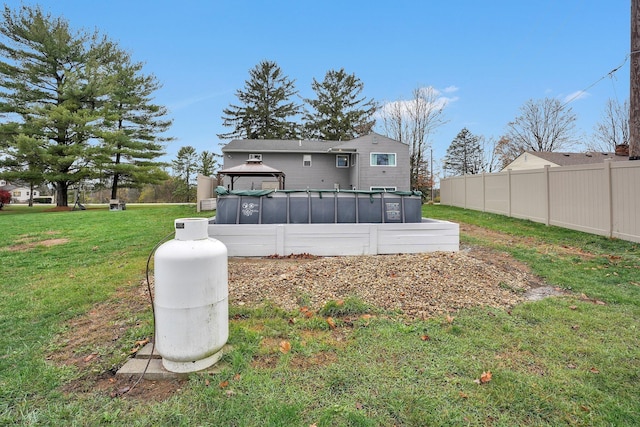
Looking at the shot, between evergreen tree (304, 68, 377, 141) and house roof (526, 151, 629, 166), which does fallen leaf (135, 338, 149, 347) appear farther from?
evergreen tree (304, 68, 377, 141)

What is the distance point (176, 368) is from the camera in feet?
7.37

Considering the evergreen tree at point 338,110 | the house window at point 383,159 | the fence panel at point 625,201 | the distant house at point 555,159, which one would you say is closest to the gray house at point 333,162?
the house window at point 383,159

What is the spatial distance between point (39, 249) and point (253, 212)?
5.20 m

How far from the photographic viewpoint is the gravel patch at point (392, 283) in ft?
12.2

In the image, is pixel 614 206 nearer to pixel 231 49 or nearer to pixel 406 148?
pixel 406 148

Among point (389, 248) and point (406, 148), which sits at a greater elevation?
point (406, 148)

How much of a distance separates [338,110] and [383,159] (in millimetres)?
13337

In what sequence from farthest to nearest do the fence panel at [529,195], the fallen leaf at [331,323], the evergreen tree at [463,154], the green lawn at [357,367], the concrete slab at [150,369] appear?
the evergreen tree at [463,154] → the fence panel at [529,195] → the fallen leaf at [331,323] → the concrete slab at [150,369] → the green lawn at [357,367]

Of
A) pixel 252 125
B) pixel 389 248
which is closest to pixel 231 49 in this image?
pixel 389 248

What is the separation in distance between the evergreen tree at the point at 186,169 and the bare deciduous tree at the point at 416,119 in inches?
930

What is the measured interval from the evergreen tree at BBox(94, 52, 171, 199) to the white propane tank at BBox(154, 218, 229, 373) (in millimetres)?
23822

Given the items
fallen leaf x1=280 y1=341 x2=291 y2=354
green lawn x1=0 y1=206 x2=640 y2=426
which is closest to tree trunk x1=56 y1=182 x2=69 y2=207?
green lawn x1=0 y1=206 x2=640 y2=426

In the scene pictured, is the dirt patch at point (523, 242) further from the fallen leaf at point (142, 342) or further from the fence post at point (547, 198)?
the fallen leaf at point (142, 342)

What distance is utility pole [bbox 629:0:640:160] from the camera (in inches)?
291
